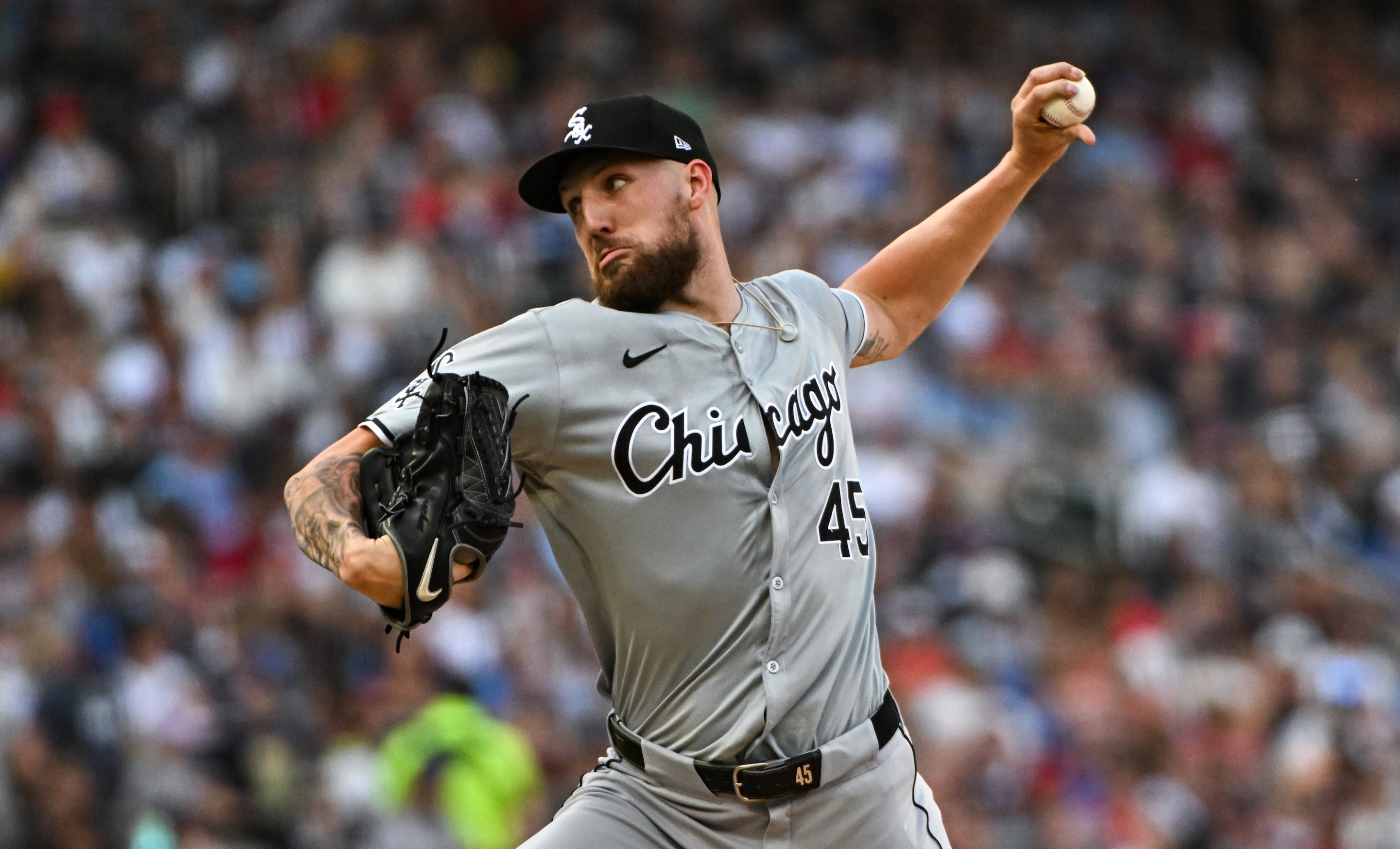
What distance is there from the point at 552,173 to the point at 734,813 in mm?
1461

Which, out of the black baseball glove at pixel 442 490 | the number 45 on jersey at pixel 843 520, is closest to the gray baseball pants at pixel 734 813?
the number 45 on jersey at pixel 843 520

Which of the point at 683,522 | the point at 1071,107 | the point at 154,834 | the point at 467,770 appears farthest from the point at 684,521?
the point at 154,834

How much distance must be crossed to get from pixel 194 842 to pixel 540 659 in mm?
2054

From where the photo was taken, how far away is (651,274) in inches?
147

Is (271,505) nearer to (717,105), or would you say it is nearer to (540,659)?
(540,659)

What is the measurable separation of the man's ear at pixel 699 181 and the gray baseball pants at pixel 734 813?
1.24 m

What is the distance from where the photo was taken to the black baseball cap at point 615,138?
3664 mm

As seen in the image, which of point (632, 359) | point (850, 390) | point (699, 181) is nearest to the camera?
point (632, 359)

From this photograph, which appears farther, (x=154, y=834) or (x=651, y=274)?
(x=154, y=834)

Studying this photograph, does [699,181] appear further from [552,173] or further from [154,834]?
[154,834]

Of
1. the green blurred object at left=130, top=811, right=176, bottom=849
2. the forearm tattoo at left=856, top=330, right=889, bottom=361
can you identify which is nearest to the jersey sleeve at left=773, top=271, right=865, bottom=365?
the forearm tattoo at left=856, top=330, right=889, bottom=361

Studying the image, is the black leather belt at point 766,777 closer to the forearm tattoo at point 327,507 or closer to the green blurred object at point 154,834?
the forearm tattoo at point 327,507

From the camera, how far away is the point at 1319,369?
433 inches

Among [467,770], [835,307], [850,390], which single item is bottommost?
[467,770]
